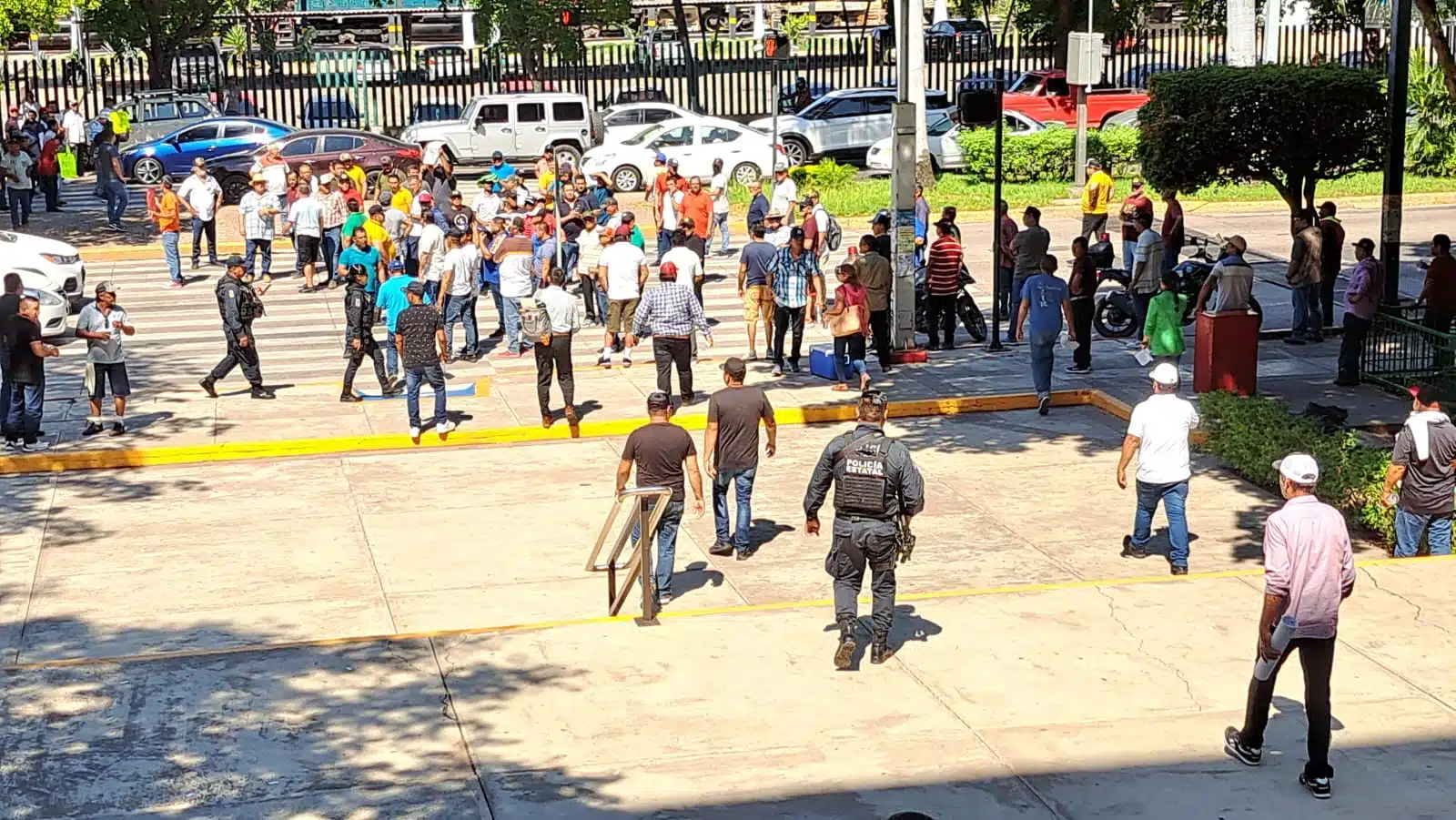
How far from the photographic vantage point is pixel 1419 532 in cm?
1280

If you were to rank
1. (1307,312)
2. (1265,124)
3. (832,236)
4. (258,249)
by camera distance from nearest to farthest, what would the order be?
(1307,312) → (1265,124) → (258,249) → (832,236)

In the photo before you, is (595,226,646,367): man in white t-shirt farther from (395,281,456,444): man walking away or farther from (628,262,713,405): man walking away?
(395,281,456,444): man walking away

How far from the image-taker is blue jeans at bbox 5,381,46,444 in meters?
16.9

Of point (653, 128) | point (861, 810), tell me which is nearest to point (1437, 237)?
point (861, 810)

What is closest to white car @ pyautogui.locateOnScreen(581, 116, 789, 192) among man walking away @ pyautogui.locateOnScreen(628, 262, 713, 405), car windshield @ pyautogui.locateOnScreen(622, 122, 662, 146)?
car windshield @ pyautogui.locateOnScreen(622, 122, 662, 146)

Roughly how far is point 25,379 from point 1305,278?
13552 mm

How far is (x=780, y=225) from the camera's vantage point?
2420 centimetres

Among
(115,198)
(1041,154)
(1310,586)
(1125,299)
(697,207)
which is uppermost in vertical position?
(1041,154)

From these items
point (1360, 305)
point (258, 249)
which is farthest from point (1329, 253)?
point (258, 249)

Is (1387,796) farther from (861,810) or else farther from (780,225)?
(780,225)

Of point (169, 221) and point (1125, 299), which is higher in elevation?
point (169, 221)

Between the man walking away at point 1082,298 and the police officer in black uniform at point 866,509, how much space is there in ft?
31.4

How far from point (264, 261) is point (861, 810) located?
1948cm

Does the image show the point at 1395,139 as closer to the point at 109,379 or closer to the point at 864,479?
the point at 864,479
